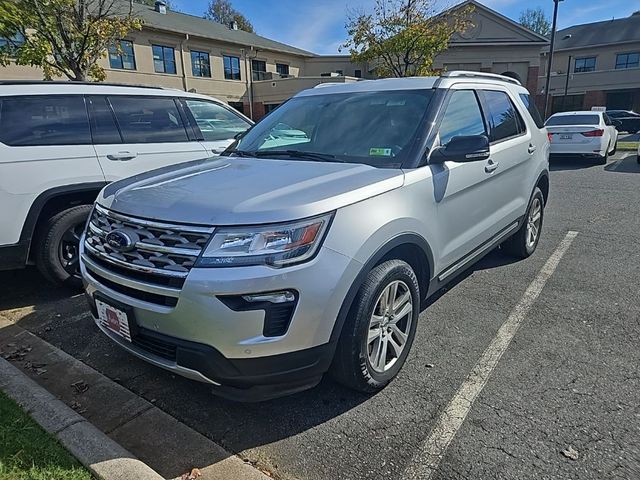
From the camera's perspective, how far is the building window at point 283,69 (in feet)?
103

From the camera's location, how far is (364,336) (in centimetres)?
239

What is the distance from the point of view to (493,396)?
8.57 ft

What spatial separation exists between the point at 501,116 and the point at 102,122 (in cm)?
393

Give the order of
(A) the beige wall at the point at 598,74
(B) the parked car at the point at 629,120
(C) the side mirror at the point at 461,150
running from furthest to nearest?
(A) the beige wall at the point at 598,74 → (B) the parked car at the point at 629,120 → (C) the side mirror at the point at 461,150

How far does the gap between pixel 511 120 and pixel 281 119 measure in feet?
7.65

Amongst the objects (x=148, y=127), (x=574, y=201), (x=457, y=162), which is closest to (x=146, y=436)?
(x=457, y=162)

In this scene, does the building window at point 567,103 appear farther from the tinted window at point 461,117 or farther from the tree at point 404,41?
the tinted window at point 461,117

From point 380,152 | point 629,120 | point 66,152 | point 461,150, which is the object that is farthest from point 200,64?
point 629,120

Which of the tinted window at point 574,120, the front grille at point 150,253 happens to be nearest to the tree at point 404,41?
the tinted window at point 574,120

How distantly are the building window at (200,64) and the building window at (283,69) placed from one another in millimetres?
6229

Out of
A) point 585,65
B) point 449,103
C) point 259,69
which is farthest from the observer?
point 585,65

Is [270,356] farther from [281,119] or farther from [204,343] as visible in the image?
[281,119]

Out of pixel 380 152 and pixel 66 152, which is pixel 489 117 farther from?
pixel 66 152

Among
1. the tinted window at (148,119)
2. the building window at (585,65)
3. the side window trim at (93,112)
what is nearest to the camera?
the side window trim at (93,112)
